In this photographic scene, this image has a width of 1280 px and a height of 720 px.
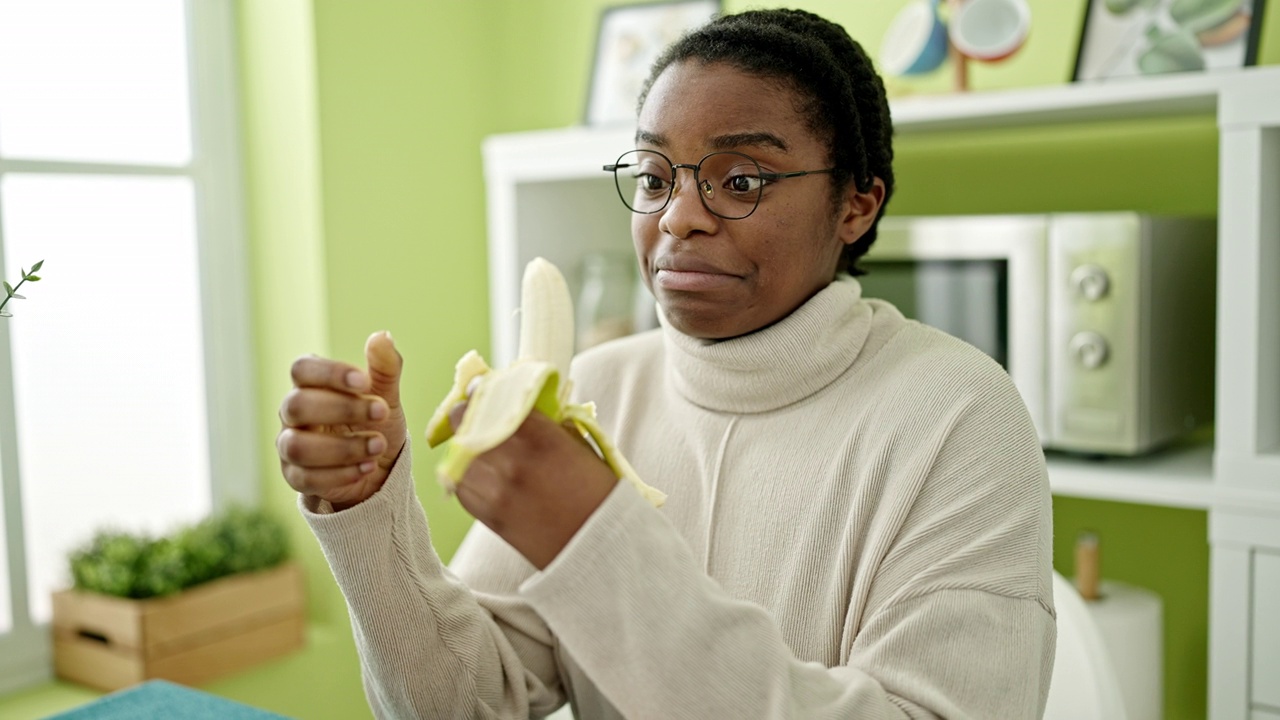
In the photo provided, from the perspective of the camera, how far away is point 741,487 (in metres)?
0.99

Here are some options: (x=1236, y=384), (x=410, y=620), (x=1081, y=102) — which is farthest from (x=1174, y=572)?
(x=410, y=620)

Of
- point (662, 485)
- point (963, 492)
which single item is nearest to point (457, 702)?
point (662, 485)

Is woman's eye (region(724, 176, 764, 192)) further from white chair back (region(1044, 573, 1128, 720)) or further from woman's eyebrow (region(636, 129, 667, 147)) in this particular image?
white chair back (region(1044, 573, 1128, 720))

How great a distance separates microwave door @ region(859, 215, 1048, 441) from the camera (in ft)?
5.34

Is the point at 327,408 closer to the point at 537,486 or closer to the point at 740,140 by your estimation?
the point at 537,486

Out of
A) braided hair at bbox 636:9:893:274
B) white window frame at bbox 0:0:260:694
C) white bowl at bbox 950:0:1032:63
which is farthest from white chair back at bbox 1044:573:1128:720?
white window frame at bbox 0:0:260:694

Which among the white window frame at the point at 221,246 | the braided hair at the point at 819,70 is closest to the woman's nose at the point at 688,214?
the braided hair at the point at 819,70

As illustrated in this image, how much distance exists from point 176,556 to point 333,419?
4.54 ft

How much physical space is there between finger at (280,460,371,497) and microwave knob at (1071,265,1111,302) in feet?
3.78

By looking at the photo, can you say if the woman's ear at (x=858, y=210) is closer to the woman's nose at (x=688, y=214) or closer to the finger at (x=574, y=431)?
the woman's nose at (x=688, y=214)

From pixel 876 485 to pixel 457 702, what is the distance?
0.36 m

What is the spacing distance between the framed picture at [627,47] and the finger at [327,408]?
151 cm

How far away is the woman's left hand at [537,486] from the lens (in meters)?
0.64

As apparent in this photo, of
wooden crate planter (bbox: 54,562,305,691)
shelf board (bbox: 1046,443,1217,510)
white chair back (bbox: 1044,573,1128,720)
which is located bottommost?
wooden crate planter (bbox: 54,562,305,691)
